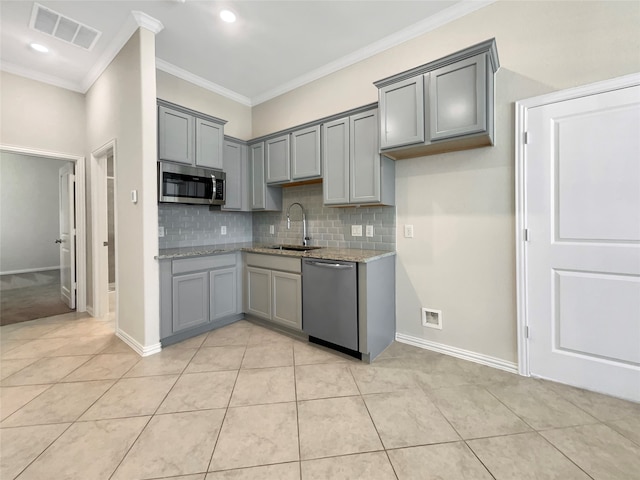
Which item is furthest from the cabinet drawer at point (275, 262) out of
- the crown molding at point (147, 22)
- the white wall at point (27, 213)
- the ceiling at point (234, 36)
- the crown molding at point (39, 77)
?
the white wall at point (27, 213)

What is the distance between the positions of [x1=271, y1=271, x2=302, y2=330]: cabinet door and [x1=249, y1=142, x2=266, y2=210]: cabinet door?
1091mm

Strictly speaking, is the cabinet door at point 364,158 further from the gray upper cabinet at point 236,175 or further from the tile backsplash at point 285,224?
the gray upper cabinet at point 236,175

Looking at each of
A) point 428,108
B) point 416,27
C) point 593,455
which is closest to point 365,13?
point 416,27

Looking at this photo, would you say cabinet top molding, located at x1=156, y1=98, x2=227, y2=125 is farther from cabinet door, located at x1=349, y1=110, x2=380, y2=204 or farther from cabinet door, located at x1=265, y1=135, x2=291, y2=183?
cabinet door, located at x1=349, y1=110, x2=380, y2=204

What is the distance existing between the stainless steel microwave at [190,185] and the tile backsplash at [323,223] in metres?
0.82

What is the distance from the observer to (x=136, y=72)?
2596mm

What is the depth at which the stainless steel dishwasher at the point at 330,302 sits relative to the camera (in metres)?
2.45

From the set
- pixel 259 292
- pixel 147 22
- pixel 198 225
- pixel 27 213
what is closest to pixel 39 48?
pixel 147 22

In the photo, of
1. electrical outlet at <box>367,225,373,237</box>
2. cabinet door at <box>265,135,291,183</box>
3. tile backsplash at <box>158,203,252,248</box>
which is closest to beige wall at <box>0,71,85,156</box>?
tile backsplash at <box>158,203,252,248</box>

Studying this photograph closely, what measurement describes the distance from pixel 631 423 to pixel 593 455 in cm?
48

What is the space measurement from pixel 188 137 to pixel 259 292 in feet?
6.21

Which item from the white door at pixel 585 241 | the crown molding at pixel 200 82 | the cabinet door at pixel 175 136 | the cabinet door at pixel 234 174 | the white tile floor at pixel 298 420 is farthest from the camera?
the cabinet door at pixel 234 174

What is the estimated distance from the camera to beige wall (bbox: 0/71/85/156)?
10.6 feet

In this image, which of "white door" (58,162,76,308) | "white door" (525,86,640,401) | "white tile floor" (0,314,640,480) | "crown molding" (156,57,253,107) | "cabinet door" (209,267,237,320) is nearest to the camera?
"white tile floor" (0,314,640,480)
